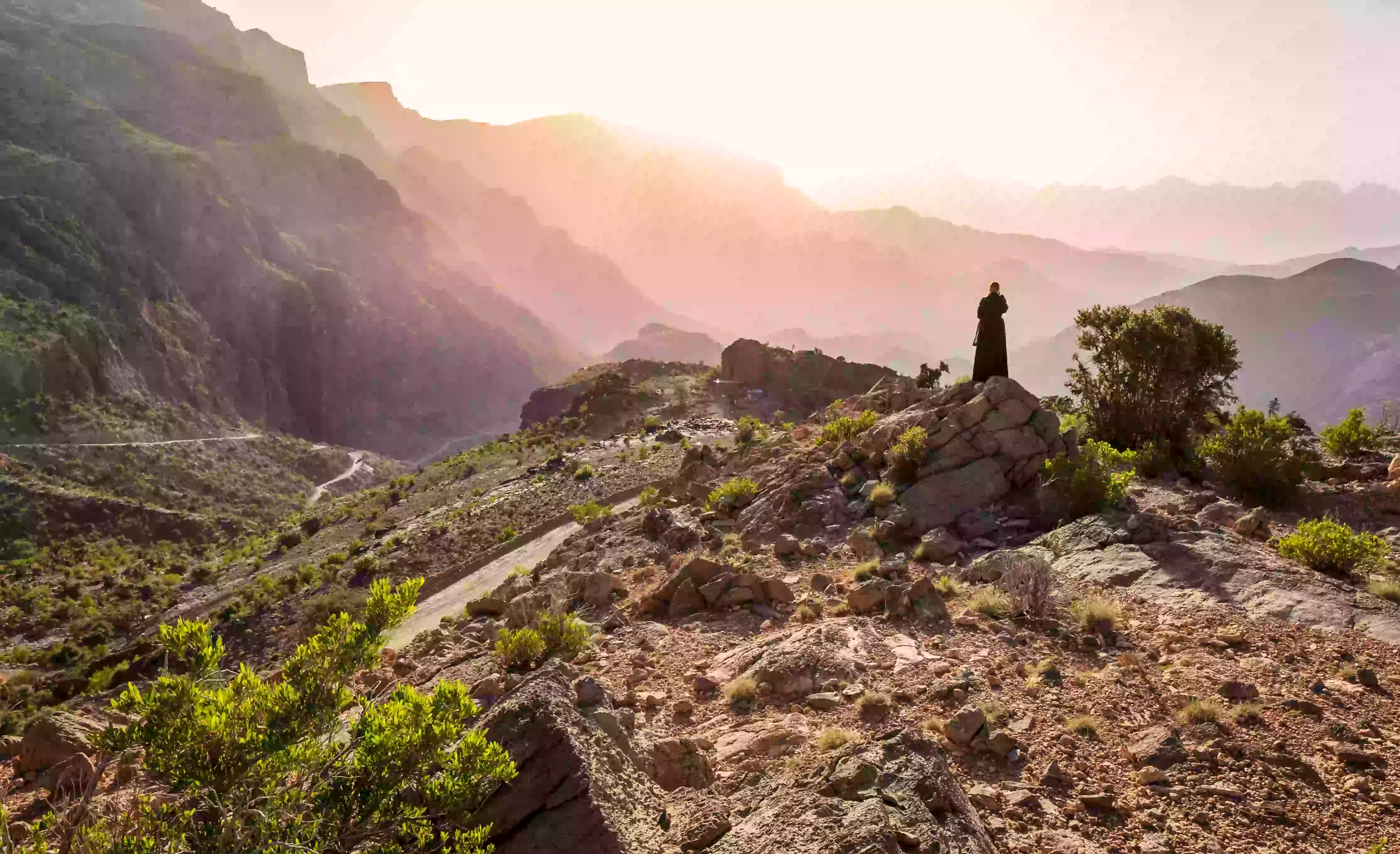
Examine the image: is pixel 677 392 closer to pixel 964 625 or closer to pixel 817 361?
pixel 817 361

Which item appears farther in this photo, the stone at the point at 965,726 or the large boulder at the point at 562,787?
the stone at the point at 965,726

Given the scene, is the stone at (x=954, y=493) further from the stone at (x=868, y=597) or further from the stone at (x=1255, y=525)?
the stone at (x=1255, y=525)

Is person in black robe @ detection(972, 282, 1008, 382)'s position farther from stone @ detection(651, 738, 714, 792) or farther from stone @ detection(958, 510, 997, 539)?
stone @ detection(651, 738, 714, 792)

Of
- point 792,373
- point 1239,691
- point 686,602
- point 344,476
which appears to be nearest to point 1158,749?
point 1239,691

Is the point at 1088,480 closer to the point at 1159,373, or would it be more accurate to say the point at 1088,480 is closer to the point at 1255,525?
the point at 1255,525

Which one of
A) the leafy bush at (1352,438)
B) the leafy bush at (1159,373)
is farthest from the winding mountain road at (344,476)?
the leafy bush at (1352,438)

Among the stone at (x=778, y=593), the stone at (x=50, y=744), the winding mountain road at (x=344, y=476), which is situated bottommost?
the winding mountain road at (x=344, y=476)

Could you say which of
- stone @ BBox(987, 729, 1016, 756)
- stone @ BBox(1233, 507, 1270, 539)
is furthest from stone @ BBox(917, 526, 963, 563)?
stone @ BBox(987, 729, 1016, 756)

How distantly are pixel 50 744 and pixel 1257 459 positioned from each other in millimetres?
17808

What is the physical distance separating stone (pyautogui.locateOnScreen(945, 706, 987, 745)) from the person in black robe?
9.77 m

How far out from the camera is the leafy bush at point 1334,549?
8062 mm

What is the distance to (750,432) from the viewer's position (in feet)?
68.7

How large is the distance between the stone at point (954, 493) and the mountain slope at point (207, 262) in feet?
208

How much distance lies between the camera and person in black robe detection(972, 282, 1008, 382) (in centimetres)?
1373
